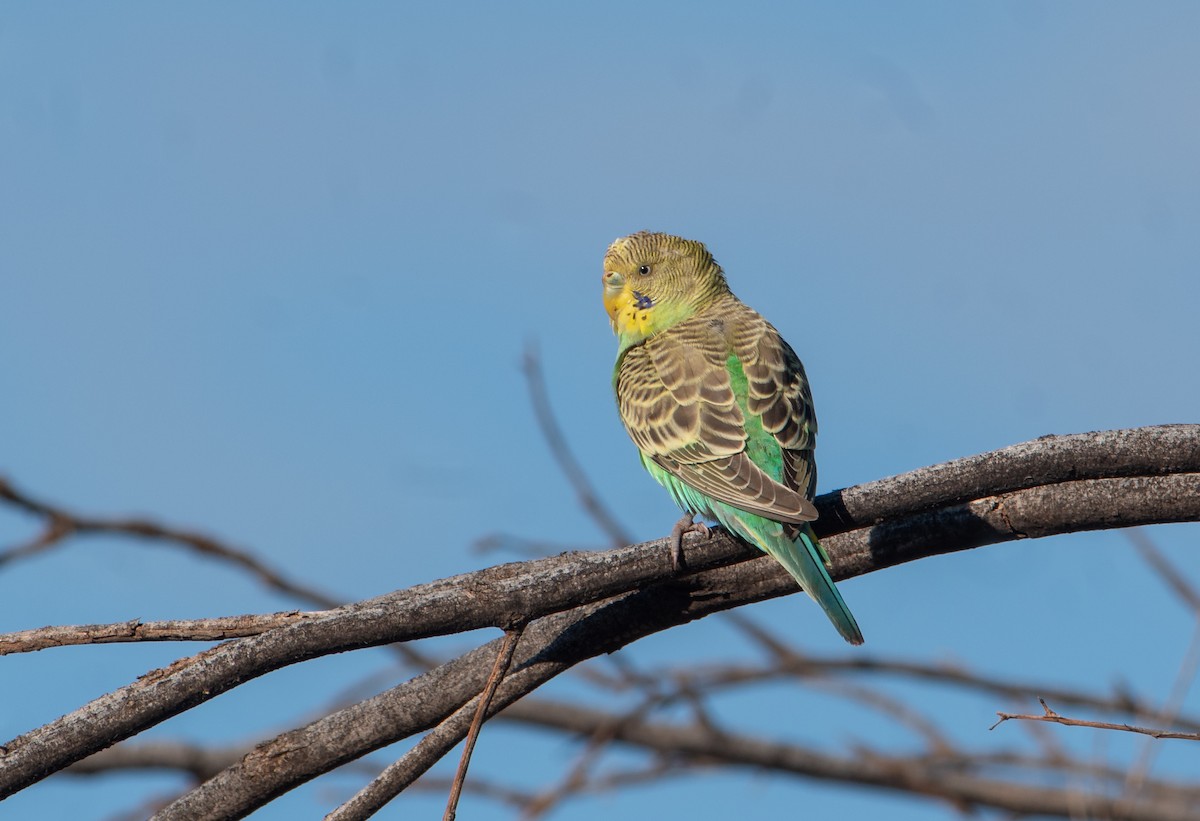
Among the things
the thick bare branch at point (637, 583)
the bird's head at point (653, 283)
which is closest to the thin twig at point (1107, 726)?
the thick bare branch at point (637, 583)

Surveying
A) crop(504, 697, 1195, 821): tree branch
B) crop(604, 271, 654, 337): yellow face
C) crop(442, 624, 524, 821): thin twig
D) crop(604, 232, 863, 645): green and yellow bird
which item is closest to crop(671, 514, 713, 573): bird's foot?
crop(604, 232, 863, 645): green and yellow bird

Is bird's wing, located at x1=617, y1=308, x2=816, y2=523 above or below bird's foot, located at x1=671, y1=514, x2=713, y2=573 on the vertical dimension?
above

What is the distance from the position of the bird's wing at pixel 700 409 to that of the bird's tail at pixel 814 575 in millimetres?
A: 296

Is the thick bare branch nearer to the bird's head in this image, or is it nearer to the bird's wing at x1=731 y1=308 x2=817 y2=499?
the bird's wing at x1=731 y1=308 x2=817 y2=499

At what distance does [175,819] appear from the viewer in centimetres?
412

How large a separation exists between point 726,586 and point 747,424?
1366 mm

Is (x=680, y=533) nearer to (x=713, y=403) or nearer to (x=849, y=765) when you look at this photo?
(x=713, y=403)

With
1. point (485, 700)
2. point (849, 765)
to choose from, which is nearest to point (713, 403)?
point (485, 700)

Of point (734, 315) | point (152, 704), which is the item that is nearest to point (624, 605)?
point (152, 704)

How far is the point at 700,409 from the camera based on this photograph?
20.7 feet

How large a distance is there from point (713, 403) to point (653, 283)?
1515 millimetres

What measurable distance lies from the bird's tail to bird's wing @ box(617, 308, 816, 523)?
0.97ft

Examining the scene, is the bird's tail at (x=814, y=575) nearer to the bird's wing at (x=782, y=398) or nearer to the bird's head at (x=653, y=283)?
the bird's wing at (x=782, y=398)

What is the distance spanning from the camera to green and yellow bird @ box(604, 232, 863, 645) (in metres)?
5.06
